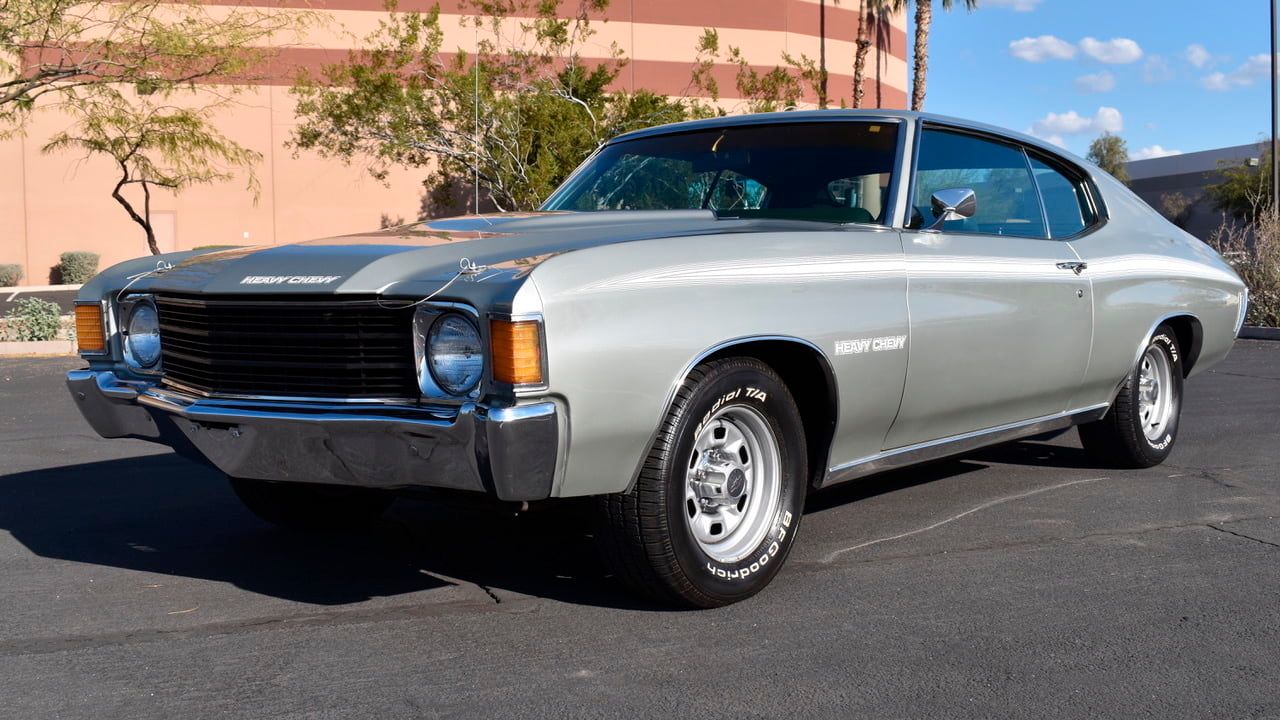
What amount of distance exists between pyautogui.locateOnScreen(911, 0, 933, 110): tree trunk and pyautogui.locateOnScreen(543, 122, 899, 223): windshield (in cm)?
2629

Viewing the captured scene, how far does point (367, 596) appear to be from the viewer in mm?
4070

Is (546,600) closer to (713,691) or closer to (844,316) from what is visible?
(713,691)

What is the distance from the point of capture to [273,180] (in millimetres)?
33844

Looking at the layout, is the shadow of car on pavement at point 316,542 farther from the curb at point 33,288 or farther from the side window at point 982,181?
the curb at point 33,288

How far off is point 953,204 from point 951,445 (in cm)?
93

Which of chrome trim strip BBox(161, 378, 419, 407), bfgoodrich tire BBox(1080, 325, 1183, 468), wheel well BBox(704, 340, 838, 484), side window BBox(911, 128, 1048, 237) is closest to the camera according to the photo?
chrome trim strip BBox(161, 378, 419, 407)

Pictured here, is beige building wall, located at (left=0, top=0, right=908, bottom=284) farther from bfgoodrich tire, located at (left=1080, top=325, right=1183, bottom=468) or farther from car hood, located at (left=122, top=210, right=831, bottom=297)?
car hood, located at (left=122, top=210, right=831, bottom=297)

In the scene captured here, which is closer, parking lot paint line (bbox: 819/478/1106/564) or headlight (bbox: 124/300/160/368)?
headlight (bbox: 124/300/160/368)

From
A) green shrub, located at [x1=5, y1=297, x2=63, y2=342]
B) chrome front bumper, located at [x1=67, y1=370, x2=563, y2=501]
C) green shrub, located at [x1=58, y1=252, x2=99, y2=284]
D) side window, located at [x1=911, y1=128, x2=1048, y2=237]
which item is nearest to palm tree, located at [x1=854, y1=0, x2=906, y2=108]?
green shrub, located at [x1=58, y1=252, x2=99, y2=284]

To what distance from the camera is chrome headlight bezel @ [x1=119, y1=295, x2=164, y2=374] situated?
4184 mm

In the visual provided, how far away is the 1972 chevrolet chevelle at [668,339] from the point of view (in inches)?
132

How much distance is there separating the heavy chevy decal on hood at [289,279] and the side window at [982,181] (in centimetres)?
225

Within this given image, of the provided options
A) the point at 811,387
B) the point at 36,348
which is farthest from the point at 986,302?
the point at 36,348

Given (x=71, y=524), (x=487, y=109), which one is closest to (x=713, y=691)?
(x=71, y=524)
